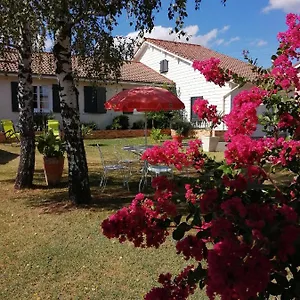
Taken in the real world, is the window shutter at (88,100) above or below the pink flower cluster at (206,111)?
above

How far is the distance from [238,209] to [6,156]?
1230 cm

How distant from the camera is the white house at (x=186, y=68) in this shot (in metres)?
20.2

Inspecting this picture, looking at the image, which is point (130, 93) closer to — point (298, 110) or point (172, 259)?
point (172, 259)

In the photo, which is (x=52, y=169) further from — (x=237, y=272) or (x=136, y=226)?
(x=237, y=272)

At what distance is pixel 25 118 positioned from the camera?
757cm

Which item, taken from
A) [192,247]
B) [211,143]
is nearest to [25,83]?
[192,247]

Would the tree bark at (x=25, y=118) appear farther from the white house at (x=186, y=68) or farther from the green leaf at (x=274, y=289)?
the white house at (x=186, y=68)

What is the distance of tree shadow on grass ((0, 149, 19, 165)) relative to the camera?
38.0 feet

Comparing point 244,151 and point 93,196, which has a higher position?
point 244,151

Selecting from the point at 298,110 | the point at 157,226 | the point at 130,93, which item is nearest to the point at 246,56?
the point at 298,110

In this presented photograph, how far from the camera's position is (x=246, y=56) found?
2.84 meters

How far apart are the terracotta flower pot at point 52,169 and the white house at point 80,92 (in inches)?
356

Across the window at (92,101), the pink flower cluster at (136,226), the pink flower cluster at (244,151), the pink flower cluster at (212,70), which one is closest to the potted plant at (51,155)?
the pink flower cluster at (212,70)

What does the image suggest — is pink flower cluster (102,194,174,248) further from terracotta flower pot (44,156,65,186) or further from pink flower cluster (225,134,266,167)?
terracotta flower pot (44,156,65,186)
